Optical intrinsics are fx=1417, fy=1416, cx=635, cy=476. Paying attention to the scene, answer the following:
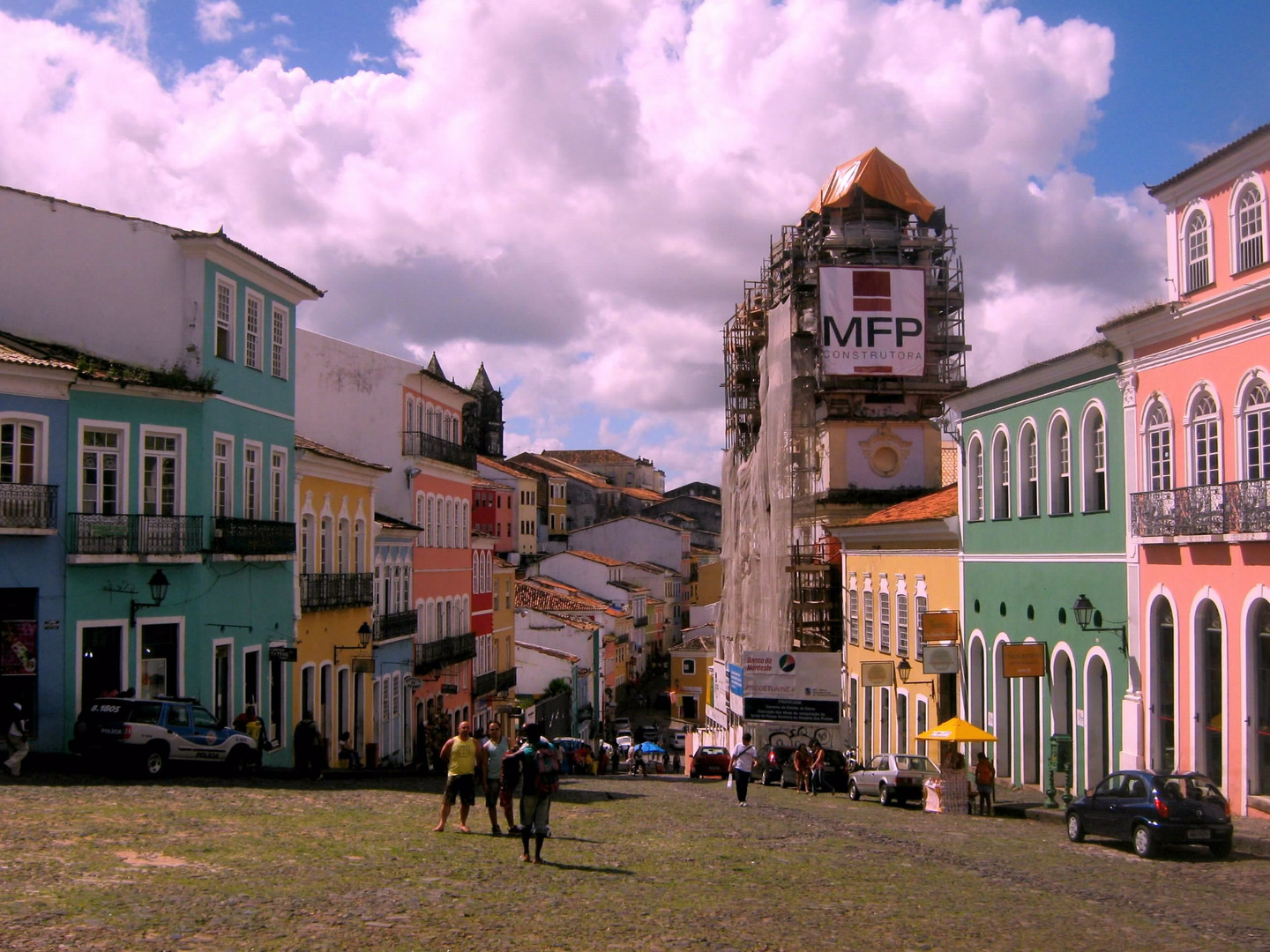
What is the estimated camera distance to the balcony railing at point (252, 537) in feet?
93.2

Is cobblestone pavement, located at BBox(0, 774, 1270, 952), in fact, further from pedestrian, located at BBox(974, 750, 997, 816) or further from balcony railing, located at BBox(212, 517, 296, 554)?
balcony railing, located at BBox(212, 517, 296, 554)

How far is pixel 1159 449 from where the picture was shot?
25094 millimetres

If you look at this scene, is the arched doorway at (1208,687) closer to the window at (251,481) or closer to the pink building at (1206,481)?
the pink building at (1206,481)

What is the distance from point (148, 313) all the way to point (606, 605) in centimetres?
5912

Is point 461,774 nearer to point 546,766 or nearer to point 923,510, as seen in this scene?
point 546,766

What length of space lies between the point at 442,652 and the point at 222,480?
1877 cm

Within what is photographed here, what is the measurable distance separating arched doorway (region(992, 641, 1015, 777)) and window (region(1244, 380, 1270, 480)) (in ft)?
34.6

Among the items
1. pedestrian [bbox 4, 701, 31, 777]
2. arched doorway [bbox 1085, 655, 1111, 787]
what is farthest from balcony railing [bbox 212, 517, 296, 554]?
arched doorway [bbox 1085, 655, 1111, 787]

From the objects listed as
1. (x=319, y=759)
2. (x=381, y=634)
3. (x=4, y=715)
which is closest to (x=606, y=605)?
(x=381, y=634)

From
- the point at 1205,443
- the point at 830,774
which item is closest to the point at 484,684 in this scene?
the point at 830,774

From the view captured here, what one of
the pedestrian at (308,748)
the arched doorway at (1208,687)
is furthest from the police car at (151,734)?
the arched doorway at (1208,687)

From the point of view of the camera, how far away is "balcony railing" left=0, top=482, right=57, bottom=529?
76.3 ft

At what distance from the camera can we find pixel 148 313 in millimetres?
28234

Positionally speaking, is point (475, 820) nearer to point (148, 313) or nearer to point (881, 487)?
point (148, 313)
